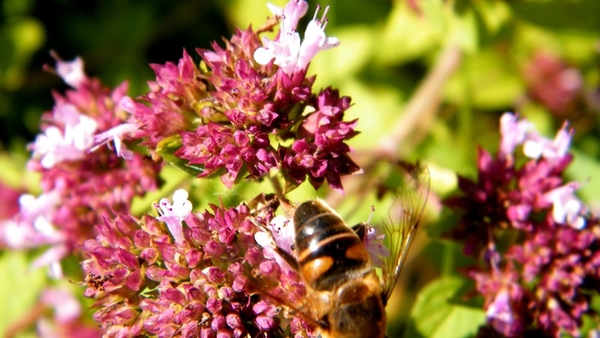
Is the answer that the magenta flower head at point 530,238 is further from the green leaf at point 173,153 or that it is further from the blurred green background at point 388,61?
the green leaf at point 173,153

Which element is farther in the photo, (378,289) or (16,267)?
(16,267)

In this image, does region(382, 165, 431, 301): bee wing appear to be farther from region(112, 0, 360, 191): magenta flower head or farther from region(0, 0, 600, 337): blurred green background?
region(0, 0, 600, 337): blurred green background

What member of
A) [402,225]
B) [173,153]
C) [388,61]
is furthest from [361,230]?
[388,61]

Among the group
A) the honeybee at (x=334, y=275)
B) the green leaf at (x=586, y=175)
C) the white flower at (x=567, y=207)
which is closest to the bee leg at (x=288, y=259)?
the honeybee at (x=334, y=275)

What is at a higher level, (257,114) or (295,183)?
(257,114)

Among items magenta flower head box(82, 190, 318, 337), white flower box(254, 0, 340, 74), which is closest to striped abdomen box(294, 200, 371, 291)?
magenta flower head box(82, 190, 318, 337)

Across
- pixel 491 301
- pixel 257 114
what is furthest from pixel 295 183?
pixel 491 301

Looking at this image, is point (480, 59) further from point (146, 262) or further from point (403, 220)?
point (146, 262)
